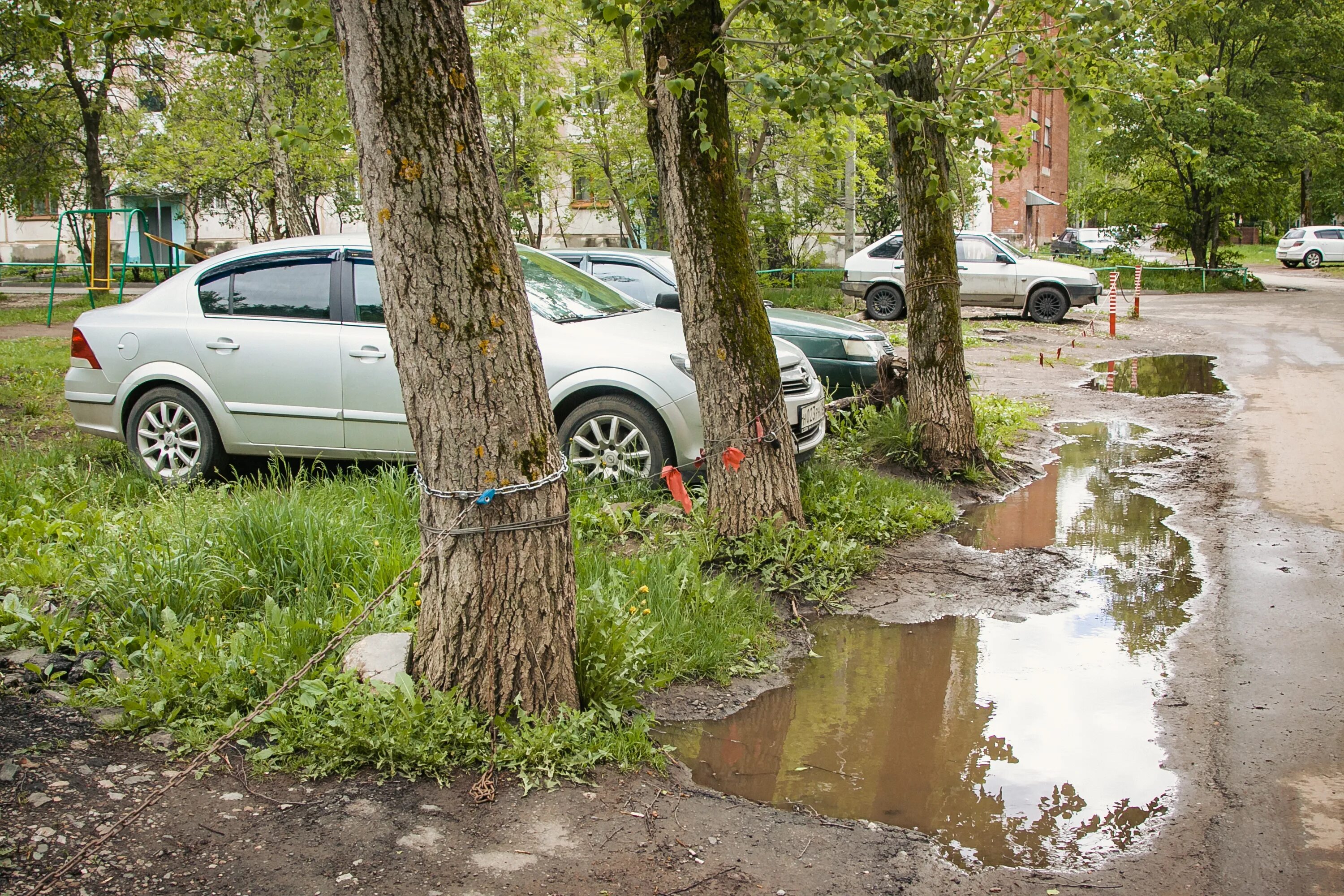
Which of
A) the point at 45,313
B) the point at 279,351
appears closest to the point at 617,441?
the point at 279,351

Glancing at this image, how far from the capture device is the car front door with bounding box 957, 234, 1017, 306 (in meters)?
20.5

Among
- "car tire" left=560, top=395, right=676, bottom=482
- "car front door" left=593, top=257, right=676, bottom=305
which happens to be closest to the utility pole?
"car front door" left=593, top=257, right=676, bottom=305

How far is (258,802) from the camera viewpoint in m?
3.47

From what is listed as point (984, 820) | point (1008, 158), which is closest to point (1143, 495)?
point (1008, 158)

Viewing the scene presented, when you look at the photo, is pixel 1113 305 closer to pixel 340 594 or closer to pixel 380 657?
pixel 340 594

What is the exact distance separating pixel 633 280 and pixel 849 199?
11.7 m

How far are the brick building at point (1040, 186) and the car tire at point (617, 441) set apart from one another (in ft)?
111

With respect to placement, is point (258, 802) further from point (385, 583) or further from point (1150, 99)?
point (1150, 99)

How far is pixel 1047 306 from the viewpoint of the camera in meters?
20.4

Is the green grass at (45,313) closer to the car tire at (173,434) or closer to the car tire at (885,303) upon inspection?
the car tire at (173,434)

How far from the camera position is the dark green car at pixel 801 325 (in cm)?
1016

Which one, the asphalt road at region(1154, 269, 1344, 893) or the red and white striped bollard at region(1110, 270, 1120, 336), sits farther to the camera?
the red and white striped bollard at region(1110, 270, 1120, 336)

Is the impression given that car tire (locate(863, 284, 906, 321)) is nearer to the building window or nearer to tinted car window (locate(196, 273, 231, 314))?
tinted car window (locate(196, 273, 231, 314))

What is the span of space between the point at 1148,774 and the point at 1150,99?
6066mm
